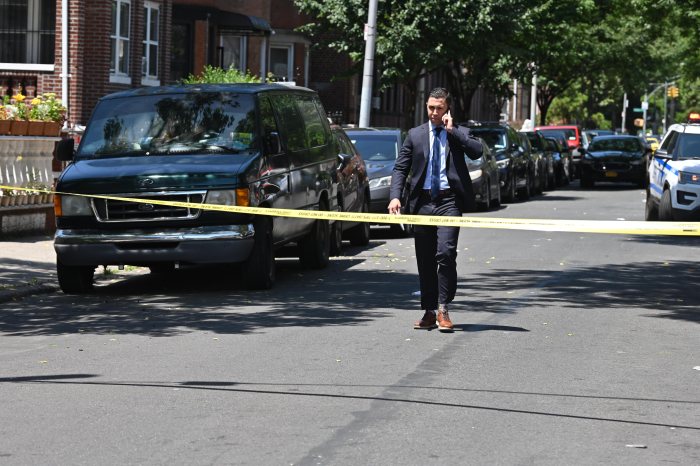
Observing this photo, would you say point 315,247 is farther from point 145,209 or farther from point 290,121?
point 145,209

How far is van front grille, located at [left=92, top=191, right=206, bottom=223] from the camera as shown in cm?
1310

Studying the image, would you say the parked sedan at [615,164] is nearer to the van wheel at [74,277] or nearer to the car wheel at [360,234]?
the car wheel at [360,234]

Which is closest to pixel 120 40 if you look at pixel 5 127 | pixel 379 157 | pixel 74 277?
pixel 379 157

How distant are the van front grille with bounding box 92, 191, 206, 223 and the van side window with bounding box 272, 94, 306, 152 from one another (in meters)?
1.93

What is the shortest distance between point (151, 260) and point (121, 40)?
58.5 feet

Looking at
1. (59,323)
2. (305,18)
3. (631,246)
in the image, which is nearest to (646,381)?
(59,323)

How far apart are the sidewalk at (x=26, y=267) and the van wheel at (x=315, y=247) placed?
8.98 feet

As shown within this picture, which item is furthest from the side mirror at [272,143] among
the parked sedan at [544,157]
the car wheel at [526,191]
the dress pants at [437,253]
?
the parked sedan at [544,157]

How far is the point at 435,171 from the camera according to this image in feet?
35.7

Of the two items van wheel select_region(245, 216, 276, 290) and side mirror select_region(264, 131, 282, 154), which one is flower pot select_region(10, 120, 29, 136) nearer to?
side mirror select_region(264, 131, 282, 154)

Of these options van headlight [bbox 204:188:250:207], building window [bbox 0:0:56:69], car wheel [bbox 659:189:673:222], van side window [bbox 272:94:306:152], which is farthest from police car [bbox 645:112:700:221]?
building window [bbox 0:0:56:69]

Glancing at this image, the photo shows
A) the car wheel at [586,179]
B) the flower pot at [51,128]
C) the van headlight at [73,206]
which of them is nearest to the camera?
the van headlight at [73,206]

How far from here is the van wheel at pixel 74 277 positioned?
1341 centimetres

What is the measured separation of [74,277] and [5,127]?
5.77 meters
